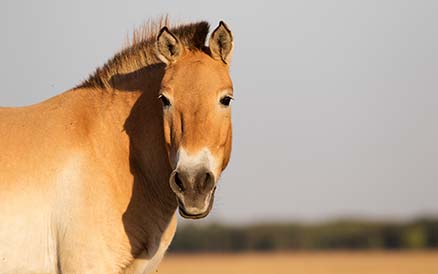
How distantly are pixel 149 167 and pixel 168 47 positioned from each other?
1.21 metres

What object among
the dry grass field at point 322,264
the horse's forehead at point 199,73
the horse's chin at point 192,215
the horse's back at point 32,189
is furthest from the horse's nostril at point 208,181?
the dry grass field at point 322,264

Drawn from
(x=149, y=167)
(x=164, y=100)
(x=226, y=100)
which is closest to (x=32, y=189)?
(x=149, y=167)

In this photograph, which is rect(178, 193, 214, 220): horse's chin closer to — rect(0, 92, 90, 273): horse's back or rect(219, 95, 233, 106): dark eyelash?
rect(219, 95, 233, 106): dark eyelash

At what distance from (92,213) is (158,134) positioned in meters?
1.09

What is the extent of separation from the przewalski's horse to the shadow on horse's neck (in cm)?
1

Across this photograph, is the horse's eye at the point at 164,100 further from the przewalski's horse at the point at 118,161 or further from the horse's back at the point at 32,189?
the horse's back at the point at 32,189

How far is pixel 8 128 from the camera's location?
707cm

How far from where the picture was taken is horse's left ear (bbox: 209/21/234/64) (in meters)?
7.02

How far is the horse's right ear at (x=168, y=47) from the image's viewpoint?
704cm

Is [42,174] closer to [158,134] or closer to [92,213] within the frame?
[92,213]

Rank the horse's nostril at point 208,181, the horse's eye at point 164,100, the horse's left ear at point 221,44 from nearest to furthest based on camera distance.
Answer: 1. the horse's nostril at point 208,181
2. the horse's eye at point 164,100
3. the horse's left ear at point 221,44

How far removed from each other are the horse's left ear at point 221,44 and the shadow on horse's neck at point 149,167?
72 centimetres

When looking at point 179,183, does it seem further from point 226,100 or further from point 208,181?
point 226,100

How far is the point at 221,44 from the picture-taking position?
23.3ft
